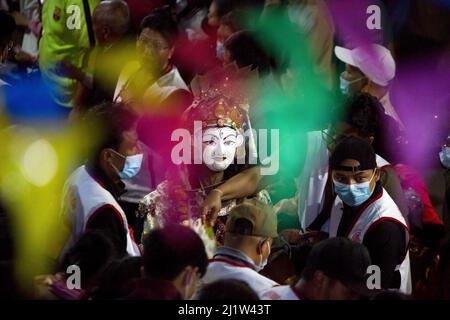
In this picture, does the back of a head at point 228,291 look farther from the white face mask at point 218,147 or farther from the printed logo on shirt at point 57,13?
the printed logo on shirt at point 57,13

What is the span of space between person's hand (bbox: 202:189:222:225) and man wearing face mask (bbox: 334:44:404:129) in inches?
75.7

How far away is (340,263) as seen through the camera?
6.35 meters

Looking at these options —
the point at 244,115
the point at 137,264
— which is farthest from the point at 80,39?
the point at 137,264

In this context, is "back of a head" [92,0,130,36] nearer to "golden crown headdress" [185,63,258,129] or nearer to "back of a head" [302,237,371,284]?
"golden crown headdress" [185,63,258,129]

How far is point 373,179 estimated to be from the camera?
7516 mm

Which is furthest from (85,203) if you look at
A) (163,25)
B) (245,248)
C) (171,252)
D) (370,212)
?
(163,25)

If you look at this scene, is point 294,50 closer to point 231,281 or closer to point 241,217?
point 241,217

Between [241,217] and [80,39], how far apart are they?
329cm

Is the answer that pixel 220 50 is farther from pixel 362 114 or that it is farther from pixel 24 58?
pixel 362 114

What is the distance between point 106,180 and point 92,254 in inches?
36.1

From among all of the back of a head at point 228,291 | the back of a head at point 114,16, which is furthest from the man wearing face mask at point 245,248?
the back of a head at point 114,16

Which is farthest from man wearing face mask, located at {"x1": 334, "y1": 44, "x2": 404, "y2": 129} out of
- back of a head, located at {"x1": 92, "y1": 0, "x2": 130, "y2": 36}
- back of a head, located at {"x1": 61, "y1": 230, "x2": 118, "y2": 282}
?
back of a head, located at {"x1": 61, "y1": 230, "x2": 118, "y2": 282}

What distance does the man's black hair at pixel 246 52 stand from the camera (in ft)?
28.9

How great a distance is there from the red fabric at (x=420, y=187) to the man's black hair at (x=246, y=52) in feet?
3.57
